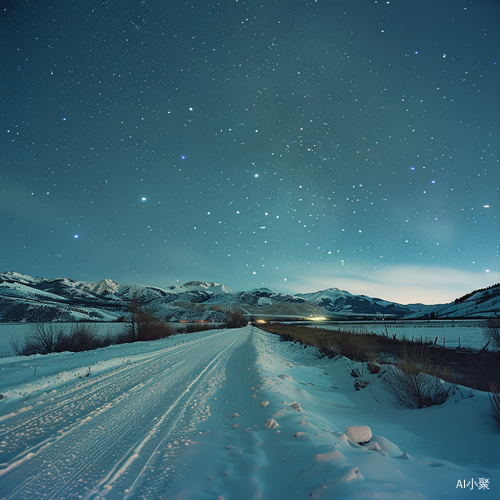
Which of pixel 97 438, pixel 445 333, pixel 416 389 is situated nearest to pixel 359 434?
pixel 416 389

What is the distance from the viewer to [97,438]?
361 centimetres

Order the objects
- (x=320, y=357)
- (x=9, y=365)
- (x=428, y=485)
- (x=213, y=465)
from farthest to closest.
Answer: (x=320, y=357)
(x=9, y=365)
(x=213, y=465)
(x=428, y=485)

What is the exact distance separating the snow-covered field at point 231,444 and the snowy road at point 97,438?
0.7 inches

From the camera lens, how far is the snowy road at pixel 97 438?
2.57 meters

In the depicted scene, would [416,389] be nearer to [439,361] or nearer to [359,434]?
[359,434]

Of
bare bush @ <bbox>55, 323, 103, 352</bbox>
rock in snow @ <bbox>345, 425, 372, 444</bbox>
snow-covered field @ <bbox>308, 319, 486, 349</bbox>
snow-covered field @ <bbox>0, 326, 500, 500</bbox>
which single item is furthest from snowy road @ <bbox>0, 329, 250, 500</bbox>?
bare bush @ <bbox>55, 323, 103, 352</bbox>

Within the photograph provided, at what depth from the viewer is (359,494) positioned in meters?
2.14

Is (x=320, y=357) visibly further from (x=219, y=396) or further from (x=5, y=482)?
(x=5, y=482)

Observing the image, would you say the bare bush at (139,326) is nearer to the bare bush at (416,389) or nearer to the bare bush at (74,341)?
the bare bush at (74,341)

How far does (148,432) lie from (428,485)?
3.73 m

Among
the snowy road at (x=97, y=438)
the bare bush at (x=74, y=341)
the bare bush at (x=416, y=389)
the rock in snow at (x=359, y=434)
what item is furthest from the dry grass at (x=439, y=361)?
the bare bush at (x=74, y=341)

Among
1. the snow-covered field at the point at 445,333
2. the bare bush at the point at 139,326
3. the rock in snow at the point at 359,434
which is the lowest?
the snow-covered field at the point at 445,333

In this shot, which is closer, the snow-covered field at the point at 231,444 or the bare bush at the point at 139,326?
the snow-covered field at the point at 231,444

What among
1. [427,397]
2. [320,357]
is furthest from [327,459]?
[320,357]
